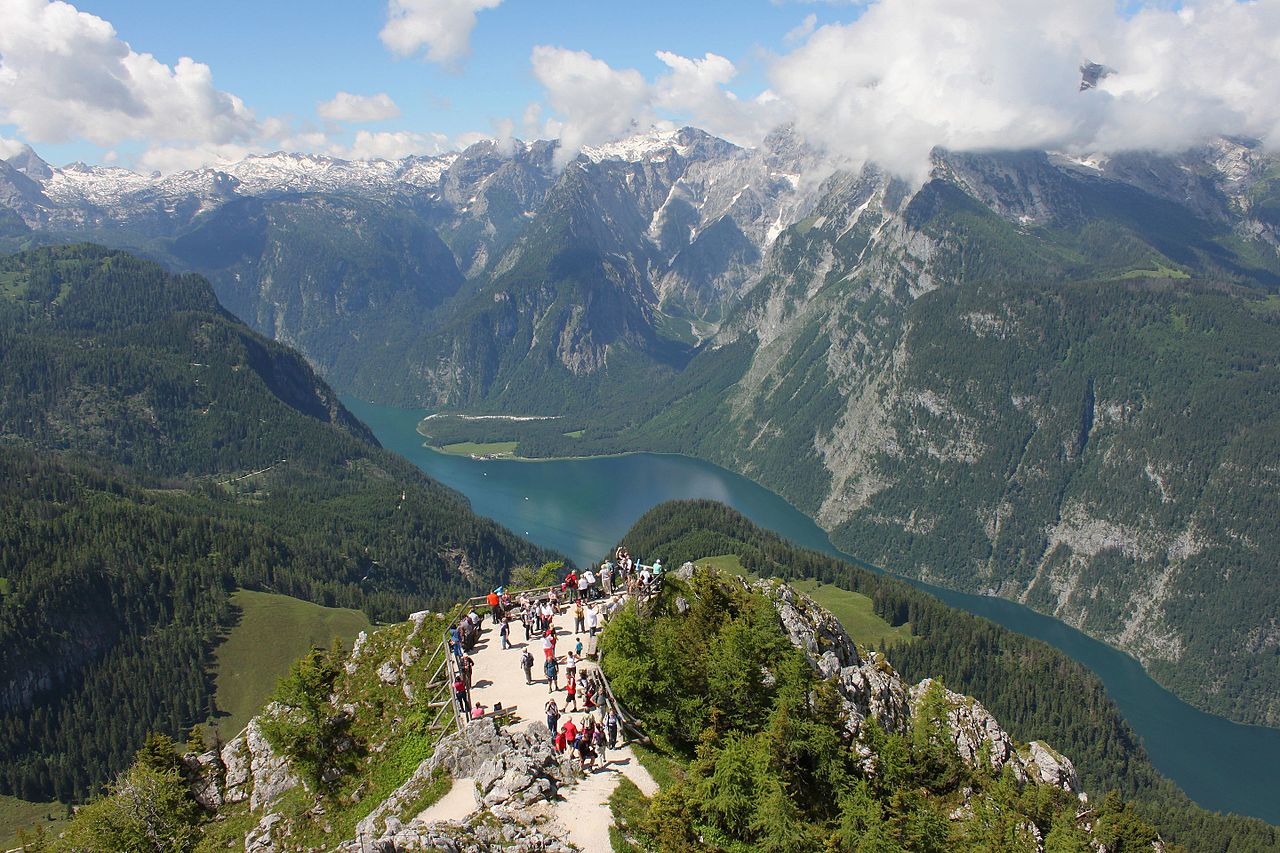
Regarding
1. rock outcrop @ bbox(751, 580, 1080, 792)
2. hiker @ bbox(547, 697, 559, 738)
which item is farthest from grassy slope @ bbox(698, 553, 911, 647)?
hiker @ bbox(547, 697, 559, 738)

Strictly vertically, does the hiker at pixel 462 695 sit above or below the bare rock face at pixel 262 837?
above

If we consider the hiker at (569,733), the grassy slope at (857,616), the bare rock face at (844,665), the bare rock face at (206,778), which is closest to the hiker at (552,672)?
the hiker at (569,733)

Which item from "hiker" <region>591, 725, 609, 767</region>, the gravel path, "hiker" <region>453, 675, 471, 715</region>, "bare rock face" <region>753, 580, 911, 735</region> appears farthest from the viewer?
"bare rock face" <region>753, 580, 911, 735</region>

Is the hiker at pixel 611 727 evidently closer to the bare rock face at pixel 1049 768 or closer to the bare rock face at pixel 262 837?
the bare rock face at pixel 262 837

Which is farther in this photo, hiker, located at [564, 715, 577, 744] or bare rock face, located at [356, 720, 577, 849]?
hiker, located at [564, 715, 577, 744]

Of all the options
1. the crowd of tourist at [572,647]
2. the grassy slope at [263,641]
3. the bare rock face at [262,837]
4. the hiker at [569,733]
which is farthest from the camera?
the grassy slope at [263,641]

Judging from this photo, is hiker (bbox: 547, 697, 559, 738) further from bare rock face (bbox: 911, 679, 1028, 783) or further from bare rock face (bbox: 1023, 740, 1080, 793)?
bare rock face (bbox: 1023, 740, 1080, 793)
